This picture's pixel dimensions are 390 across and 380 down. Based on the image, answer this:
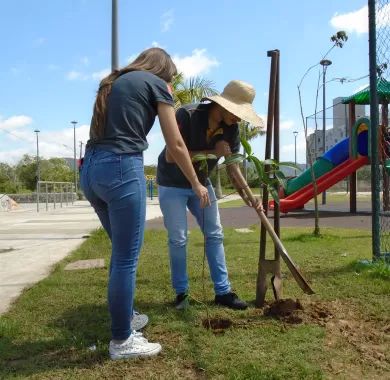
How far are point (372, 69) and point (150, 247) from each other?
3.88 meters

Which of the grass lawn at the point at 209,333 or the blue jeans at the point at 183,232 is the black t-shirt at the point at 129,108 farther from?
the grass lawn at the point at 209,333

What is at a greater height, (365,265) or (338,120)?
(338,120)

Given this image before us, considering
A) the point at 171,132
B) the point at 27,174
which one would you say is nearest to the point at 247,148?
the point at 171,132

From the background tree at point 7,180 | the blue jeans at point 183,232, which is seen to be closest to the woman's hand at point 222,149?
the blue jeans at point 183,232

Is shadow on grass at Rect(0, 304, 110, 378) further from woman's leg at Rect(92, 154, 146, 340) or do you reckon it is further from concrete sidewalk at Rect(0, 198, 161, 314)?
concrete sidewalk at Rect(0, 198, 161, 314)

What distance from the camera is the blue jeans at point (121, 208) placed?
2.48 meters

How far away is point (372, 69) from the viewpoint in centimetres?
448

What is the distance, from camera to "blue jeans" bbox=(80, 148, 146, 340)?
2.48 metres

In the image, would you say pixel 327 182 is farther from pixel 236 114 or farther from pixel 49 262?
pixel 236 114

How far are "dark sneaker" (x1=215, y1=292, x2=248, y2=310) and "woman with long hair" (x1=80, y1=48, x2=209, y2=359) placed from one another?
91cm

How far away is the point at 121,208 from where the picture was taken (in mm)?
2484

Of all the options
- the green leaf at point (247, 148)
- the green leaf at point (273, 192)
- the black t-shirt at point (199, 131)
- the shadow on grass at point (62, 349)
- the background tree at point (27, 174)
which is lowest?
the shadow on grass at point (62, 349)

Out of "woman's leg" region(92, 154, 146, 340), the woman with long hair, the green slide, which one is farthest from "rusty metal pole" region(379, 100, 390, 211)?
the green slide

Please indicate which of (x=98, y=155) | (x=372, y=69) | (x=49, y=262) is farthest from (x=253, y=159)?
(x=49, y=262)
